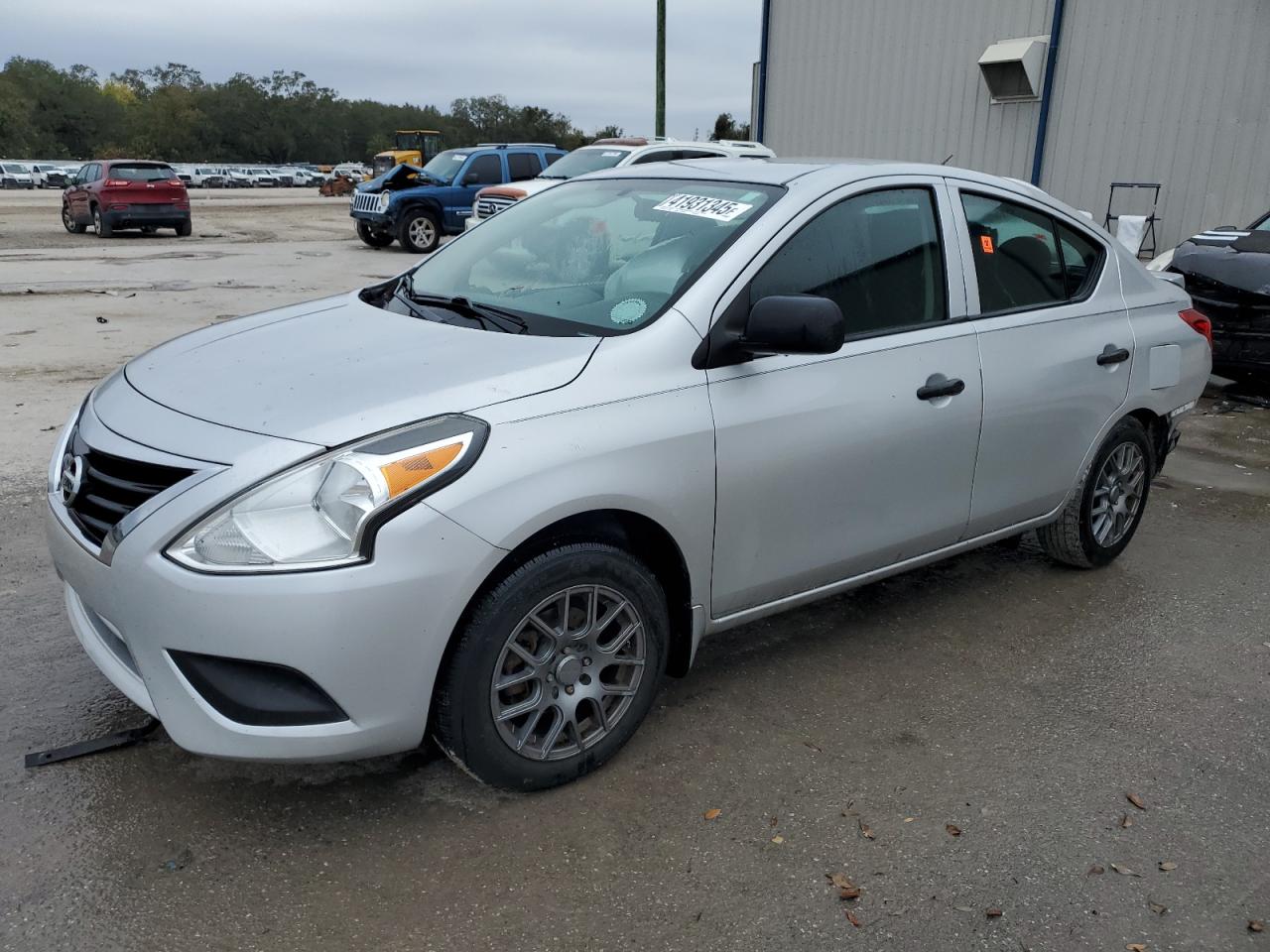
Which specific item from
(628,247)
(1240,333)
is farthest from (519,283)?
(1240,333)

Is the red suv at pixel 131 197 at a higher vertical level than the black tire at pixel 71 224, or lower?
higher

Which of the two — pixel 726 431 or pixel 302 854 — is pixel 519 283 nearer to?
pixel 726 431

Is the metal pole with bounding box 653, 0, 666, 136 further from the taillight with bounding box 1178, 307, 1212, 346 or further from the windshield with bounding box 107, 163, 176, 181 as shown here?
the taillight with bounding box 1178, 307, 1212, 346

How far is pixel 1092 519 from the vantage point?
178 inches

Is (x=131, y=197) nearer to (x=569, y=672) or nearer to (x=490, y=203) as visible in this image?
(x=490, y=203)

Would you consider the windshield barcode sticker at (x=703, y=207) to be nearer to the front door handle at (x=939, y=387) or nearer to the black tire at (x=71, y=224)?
the front door handle at (x=939, y=387)

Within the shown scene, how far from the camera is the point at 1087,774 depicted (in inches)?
122

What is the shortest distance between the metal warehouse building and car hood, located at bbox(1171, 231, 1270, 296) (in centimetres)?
481

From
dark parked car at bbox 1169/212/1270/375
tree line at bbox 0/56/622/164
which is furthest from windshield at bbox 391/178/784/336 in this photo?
tree line at bbox 0/56/622/164

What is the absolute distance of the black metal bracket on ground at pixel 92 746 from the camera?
9.75 feet

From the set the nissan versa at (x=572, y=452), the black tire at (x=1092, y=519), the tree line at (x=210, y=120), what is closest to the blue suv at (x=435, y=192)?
Result: the nissan versa at (x=572, y=452)

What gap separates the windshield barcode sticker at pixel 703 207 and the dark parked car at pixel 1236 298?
236 inches

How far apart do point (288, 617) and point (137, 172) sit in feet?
74.9

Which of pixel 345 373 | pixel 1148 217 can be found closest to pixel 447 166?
pixel 1148 217
